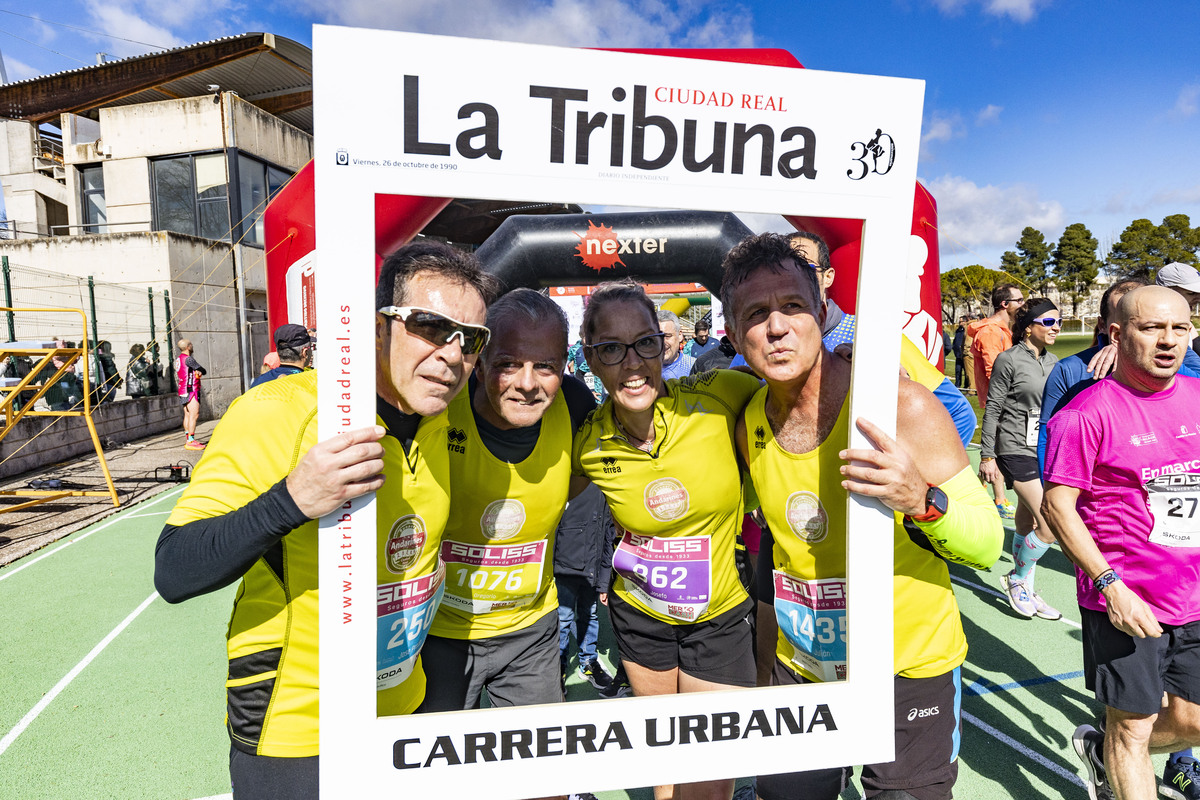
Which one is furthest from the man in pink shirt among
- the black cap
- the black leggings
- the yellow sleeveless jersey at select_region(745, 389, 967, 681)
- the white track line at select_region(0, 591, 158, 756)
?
the white track line at select_region(0, 591, 158, 756)

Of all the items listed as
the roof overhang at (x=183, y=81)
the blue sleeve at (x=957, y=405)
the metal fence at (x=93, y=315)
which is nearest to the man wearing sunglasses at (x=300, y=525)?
the blue sleeve at (x=957, y=405)

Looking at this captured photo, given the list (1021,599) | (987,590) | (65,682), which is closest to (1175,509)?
(1021,599)

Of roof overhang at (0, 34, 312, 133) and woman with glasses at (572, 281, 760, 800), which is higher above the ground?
roof overhang at (0, 34, 312, 133)

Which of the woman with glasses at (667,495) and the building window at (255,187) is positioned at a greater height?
the building window at (255,187)

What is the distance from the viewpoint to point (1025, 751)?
3.28 m

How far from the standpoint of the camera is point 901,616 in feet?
6.48

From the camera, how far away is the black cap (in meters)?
5.37

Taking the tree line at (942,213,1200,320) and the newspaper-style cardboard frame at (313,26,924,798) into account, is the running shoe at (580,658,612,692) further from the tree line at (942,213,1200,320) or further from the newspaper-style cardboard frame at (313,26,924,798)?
the tree line at (942,213,1200,320)

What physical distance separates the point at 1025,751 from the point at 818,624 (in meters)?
2.41

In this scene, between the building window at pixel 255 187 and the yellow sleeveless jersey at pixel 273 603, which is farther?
the building window at pixel 255 187

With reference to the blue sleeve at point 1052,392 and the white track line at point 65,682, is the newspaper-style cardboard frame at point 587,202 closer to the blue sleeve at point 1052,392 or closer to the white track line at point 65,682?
the blue sleeve at point 1052,392

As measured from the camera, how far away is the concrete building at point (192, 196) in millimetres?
15453

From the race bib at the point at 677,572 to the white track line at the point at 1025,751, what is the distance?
2.36m

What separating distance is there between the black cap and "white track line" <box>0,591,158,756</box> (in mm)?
2703
